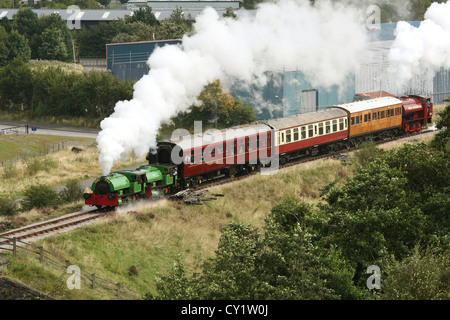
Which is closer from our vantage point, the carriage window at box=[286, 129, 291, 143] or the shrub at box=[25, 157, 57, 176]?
the carriage window at box=[286, 129, 291, 143]

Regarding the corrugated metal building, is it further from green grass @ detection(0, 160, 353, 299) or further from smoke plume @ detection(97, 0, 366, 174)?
green grass @ detection(0, 160, 353, 299)

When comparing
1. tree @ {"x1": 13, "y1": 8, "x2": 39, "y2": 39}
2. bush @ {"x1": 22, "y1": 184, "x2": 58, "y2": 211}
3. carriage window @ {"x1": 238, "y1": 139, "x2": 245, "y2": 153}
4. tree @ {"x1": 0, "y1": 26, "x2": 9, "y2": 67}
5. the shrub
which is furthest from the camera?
tree @ {"x1": 13, "y1": 8, "x2": 39, "y2": 39}

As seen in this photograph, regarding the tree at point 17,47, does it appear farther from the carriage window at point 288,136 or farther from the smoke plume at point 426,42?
the carriage window at point 288,136

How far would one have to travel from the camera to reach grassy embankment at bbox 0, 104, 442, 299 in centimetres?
2842

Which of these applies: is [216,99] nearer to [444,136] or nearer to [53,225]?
[444,136]

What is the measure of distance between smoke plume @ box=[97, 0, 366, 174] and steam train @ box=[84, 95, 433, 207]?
1495 mm

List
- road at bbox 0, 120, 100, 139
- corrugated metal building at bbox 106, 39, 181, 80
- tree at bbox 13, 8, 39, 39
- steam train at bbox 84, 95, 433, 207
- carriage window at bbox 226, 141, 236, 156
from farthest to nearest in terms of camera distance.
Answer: tree at bbox 13, 8, 39, 39 < corrugated metal building at bbox 106, 39, 181, 80 < road at bbox 0, 120, 100, 139 < carriage window at bbox 226, 141, 236, 156 < steam train at bbox 84, 95, 433, 207

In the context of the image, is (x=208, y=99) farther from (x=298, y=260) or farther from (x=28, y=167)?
(x=298, y=260)

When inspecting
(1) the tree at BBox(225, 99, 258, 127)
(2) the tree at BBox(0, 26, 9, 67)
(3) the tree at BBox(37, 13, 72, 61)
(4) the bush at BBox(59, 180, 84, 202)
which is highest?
(3) the tree at BBox(37, 13, 72, 61)

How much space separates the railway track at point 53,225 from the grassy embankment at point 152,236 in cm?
104

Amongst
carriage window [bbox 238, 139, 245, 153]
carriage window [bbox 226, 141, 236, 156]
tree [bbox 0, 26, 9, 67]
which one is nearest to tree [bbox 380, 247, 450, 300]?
carriage window [bbox 226, 141, 236, 156]

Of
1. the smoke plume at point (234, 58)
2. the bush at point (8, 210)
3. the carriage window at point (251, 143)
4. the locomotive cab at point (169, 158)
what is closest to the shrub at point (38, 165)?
the smoke plume at point (234, 58)
